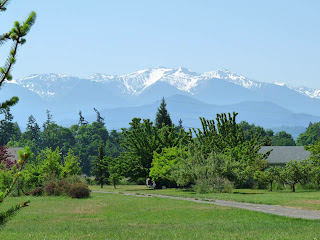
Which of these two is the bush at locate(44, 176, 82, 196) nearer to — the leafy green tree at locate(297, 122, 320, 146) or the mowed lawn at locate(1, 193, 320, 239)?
the mowed lawn at locate(1, 193, 320, 239)

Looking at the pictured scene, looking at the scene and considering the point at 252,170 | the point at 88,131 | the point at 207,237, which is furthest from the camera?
the point at 88,131

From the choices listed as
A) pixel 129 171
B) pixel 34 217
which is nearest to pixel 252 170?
pixel 129 171

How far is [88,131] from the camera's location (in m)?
153

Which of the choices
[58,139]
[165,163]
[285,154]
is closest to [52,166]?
[165,163]

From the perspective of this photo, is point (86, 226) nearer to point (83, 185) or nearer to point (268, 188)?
point (83, 185)

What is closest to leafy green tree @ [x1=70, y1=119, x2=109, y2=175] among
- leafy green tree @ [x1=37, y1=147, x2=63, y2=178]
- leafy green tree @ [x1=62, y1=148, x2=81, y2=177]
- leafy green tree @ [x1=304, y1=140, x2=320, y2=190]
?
leafy green tree @ [x1=62, y1=148, x2=81, y2=177]

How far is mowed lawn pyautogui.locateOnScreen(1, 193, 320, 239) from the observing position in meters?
17.4

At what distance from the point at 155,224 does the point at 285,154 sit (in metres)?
57.4

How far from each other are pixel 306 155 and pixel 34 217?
5730 centimetres

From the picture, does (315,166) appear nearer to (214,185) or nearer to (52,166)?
(214,185)

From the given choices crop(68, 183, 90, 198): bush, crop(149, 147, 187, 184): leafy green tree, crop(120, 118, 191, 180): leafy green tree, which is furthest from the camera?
crop(120, 118, 191, 180): leafy green tree

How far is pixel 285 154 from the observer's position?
74.9 meters

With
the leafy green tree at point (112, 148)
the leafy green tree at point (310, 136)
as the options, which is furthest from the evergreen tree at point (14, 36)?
the leafy green tree at point (310, 136)

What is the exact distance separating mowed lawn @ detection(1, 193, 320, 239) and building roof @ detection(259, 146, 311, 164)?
→ 45.9 m
